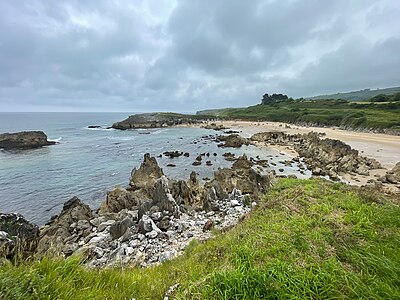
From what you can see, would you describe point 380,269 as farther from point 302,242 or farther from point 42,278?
point 42,278

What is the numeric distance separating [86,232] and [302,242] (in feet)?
38.8

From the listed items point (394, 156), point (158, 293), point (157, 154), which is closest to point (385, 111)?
point (394, 156)

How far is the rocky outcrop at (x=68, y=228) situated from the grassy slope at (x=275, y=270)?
8451mm

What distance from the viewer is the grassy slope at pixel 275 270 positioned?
3271 mm

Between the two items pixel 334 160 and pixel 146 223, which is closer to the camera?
pixel 146 223

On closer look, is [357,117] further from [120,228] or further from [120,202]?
[120,228]

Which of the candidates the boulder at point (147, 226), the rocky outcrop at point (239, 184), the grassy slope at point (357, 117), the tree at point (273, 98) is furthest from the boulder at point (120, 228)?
the tree at point (273, 98)

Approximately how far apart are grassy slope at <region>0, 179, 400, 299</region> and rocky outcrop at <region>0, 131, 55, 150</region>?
5960 cm

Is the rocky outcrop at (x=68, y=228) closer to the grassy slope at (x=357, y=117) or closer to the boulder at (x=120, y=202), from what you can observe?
the boulder at (x=120, y=202)

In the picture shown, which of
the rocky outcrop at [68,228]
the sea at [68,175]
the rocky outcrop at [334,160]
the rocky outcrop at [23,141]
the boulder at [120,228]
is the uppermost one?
the rocky outcrop at [23,141]

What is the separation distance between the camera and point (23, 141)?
176 feet

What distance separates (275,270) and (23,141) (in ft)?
216

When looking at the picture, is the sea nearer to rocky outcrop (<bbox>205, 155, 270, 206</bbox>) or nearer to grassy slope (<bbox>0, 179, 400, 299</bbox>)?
rocky outcrop (<bbox>205, 155, 270, 206</bbox>)

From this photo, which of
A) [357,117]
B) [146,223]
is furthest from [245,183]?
[357,117]
